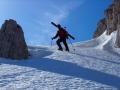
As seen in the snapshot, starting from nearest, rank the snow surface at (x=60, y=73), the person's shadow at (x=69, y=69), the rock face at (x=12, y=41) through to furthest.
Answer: the snow surface at (x=60, y=73), the person's shadow at (x=69, y=69), the rock face at (x=12, y=41)

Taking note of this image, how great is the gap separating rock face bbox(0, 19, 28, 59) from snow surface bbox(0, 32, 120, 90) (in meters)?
1.04

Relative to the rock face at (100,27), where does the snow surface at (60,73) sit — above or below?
below

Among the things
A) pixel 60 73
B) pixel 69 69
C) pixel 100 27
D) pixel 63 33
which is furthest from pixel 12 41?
pixel 100 27

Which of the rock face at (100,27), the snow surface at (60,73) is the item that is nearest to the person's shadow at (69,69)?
the snow surface at (60,73)

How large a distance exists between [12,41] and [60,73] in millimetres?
8589

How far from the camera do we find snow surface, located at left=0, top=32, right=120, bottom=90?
62.7 ft

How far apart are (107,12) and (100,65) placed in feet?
139

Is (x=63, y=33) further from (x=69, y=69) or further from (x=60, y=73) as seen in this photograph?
(x=60, y=73)

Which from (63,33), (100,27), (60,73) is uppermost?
(100,27)

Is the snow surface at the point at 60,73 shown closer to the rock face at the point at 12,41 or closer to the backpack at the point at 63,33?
the rock face at the point at 12,41

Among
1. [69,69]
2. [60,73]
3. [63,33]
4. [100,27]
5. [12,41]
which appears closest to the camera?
[60,73]

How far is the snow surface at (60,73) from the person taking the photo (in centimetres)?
1912

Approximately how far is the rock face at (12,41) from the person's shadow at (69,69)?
46.5 inches

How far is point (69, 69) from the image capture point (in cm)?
2377
